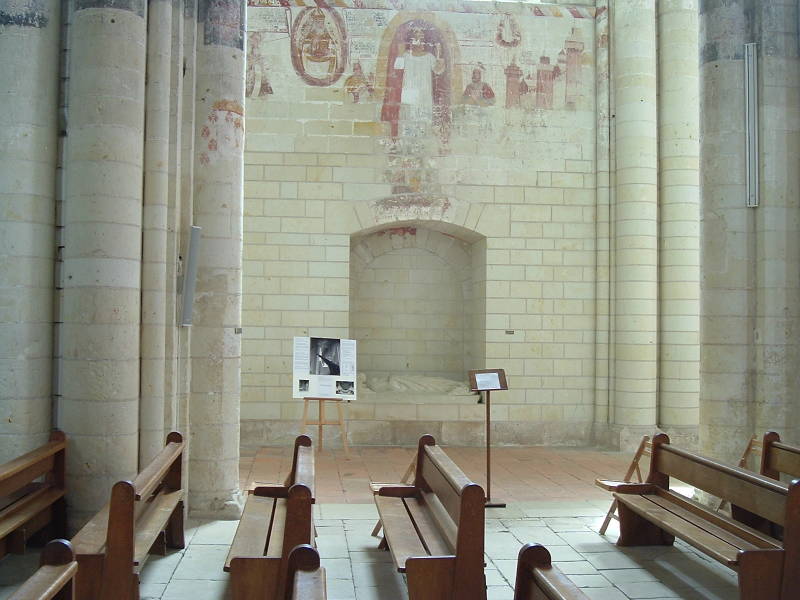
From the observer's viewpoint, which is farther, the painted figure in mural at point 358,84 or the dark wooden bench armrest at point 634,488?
the painted figure in mural at point 358,84

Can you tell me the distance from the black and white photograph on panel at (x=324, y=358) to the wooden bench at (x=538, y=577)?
5.97 metres

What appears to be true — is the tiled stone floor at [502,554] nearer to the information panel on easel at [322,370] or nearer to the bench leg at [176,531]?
the bench leg at [176,531]

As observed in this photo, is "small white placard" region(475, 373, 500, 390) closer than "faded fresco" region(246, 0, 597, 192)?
Yes

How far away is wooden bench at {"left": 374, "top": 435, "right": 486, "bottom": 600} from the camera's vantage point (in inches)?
147

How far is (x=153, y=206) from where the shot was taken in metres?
5.66

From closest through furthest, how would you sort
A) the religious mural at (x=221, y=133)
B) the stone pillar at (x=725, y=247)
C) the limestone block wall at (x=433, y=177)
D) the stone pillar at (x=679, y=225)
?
the religious mural at (x=221, y=133) < the stone pillar at (x=725, y=247) < the stone pillar at (x=679, y=225) < the limestone block wall at (x=433, y=177)

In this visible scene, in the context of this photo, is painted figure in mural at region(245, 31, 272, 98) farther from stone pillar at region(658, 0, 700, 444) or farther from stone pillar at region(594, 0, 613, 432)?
stone pillar at region(658, 0, 700, 444)

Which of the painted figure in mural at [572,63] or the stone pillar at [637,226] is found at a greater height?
the painted figure in mural at [572,63]

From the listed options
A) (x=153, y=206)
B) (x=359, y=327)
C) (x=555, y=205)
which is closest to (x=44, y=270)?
(x=153, y=206)

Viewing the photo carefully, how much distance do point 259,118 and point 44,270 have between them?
5253 millimetres

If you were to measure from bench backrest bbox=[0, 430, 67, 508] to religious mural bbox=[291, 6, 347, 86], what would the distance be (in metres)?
6.30

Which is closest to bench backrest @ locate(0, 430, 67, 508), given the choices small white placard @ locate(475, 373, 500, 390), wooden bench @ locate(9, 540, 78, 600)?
wooden bench @ locate(9, 540, 78, 600)

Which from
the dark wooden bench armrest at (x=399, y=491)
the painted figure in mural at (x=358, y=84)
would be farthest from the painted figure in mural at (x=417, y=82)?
the dark wooden bench armrest at (x=399, y=491)

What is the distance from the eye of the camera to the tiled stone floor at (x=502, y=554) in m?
4.63
